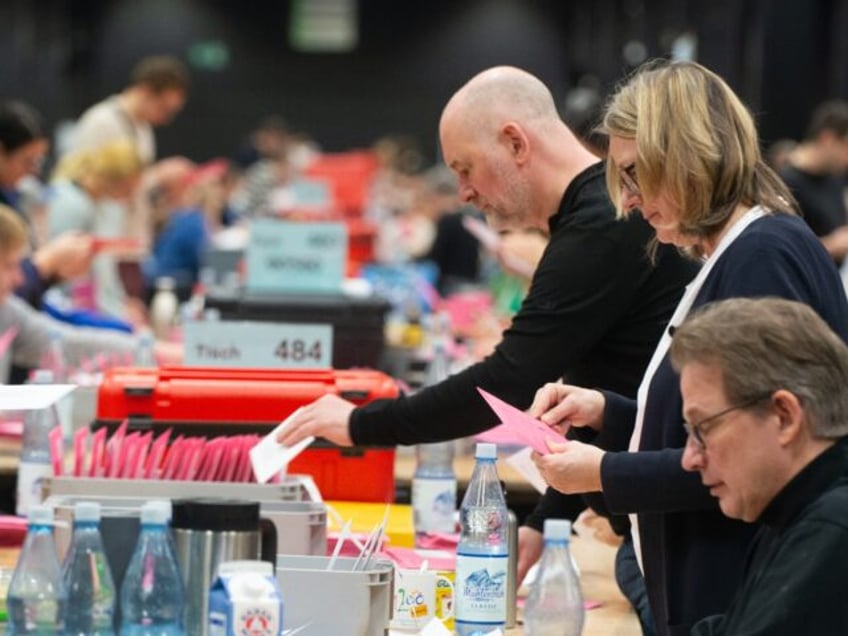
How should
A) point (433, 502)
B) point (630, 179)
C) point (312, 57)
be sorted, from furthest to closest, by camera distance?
point (312, 57) → point (433, 502) → point (630, 179)

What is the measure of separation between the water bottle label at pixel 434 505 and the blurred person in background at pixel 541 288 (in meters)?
0.43

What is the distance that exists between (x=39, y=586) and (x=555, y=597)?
698mm

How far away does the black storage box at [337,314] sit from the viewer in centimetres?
549

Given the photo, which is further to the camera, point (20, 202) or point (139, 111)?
point (139, 111)

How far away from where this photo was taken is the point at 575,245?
3363 mm

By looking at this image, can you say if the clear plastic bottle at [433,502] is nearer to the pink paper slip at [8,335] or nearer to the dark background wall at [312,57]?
the pink paper slip at [8,335]

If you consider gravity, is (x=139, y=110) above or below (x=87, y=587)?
above

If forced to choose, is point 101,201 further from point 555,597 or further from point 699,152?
point 555,597

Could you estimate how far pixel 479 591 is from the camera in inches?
110

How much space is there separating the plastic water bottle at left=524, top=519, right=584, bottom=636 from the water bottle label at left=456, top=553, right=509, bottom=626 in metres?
0.33

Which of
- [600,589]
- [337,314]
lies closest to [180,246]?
[337,314]

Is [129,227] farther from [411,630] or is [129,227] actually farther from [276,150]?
[276,150]

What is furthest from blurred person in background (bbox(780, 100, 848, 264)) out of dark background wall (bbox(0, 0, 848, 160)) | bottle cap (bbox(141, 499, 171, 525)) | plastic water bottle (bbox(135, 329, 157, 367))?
dark background wall (bbox(0, 0, 848, 160))

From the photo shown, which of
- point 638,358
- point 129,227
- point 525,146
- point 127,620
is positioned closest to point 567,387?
point 638,358
